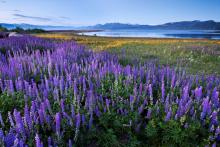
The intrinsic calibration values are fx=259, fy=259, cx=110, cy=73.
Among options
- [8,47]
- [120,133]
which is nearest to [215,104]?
[120,133]

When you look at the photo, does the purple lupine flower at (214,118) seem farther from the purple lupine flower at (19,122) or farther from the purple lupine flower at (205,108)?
the purple lupine flower at (19,122)

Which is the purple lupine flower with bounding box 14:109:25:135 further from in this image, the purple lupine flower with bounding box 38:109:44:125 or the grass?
the grass

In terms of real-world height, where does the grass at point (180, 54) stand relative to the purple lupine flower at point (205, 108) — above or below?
below

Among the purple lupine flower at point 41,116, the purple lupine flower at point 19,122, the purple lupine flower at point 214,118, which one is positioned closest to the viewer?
the purple lupine flower at point 19,122

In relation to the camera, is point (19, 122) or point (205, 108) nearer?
point (19, 122)

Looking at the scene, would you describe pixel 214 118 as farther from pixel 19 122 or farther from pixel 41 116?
pixel 19 122

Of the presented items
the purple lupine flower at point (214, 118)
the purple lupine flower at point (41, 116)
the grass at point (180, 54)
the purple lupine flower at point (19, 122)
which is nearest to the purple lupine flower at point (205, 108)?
the purple lupine flower at point (214, 118)

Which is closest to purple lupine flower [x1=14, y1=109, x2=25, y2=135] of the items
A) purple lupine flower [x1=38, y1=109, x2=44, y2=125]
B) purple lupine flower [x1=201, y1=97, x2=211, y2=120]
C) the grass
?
purple lupine flower [x1=38, y1=109, x2=44, y2=125]

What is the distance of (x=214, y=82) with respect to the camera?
4.12 m

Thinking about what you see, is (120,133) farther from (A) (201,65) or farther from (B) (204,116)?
(A) (201,65)

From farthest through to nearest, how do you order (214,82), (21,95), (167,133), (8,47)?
(8,47) < (214,82) < (21,95) < (167,133)

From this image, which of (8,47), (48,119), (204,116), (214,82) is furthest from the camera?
(8,47)

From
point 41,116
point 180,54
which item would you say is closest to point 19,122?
point 41,116

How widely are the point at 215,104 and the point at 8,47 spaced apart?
6470 millimetres
